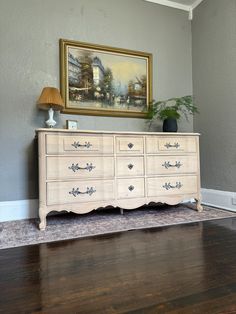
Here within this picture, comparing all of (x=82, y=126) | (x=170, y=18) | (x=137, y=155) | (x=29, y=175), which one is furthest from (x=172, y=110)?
(x=29, y=175)

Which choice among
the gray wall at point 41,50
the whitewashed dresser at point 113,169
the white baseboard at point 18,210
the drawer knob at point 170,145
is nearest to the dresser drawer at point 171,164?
the whitewashed dresser at point 113,169

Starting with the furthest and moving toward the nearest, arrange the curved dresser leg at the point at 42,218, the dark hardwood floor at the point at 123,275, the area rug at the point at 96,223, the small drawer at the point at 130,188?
1. the small drawer at the point at 130,188
2. the curved dresser leg at the point at 42,218
3. the area rug at the point at 96,223
4. the dark hardwood floor at the point at 123,275

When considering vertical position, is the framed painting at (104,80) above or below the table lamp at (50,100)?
above

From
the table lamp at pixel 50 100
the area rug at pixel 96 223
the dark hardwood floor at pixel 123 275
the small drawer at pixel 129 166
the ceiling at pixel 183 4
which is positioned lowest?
the area rug at pixel 96 223

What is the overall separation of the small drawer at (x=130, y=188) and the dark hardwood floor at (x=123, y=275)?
514 mm

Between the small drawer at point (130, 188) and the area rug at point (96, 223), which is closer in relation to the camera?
the area rug at point (96, 223)

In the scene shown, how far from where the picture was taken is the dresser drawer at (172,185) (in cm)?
231

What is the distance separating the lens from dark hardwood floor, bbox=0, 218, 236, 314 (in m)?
0.90

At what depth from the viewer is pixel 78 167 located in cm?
207

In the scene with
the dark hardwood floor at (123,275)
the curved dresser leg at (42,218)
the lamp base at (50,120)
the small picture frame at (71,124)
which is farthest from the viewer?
the small picture frame at (71,124)

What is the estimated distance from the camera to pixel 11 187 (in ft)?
7.79

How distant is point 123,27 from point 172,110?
45.8 inches

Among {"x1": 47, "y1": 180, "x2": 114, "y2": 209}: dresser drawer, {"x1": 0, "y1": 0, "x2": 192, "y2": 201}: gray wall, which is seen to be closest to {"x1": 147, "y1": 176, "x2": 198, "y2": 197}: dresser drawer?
{"x1": 47, "y1": 180, "x2": 114, "y2": 209}: dresser drawer

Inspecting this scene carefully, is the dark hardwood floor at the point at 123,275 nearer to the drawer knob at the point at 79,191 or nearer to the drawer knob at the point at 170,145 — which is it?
the drawer knob at the point at 79,191
